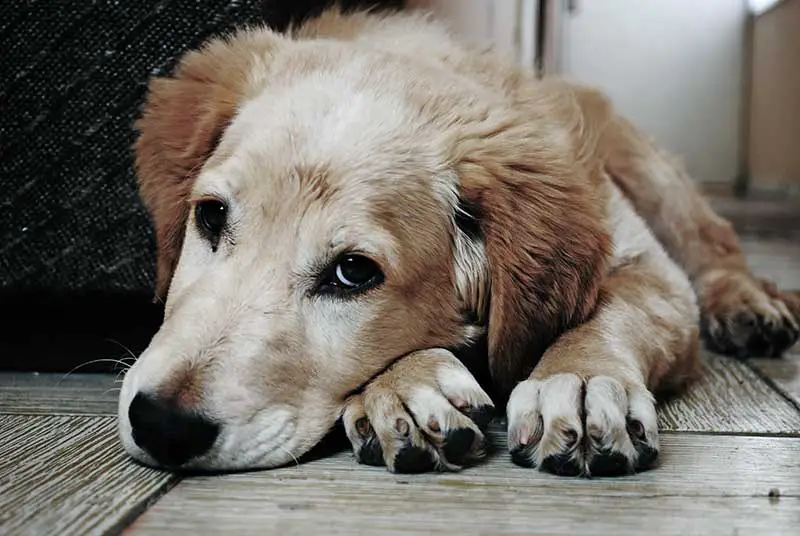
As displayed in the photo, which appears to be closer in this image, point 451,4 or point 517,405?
point 517,405

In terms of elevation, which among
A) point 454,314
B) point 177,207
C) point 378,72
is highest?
point 378,72

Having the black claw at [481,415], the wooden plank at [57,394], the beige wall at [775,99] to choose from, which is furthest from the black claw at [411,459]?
the beige wall at [775,99]

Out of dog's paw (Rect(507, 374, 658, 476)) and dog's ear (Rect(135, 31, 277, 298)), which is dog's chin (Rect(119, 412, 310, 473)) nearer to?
dog's paw (Rect(507, 374, 658, 476))

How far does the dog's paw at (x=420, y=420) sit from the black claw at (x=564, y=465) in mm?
131

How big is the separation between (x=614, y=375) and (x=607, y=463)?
24 centimetres

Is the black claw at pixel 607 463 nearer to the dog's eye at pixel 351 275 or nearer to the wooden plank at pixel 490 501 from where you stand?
the wooden plank at pixel 490 501

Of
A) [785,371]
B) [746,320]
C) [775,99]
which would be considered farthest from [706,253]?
[775,99]

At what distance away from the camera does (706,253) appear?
129 inches

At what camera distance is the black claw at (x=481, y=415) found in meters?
1.71

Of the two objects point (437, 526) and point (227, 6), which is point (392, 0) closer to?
point (227, 6)

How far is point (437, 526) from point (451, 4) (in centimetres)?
305

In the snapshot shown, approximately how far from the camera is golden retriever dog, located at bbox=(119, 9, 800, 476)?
1.64 metres

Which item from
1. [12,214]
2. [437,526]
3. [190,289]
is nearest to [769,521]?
[437,526]

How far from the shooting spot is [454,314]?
6.54ft
